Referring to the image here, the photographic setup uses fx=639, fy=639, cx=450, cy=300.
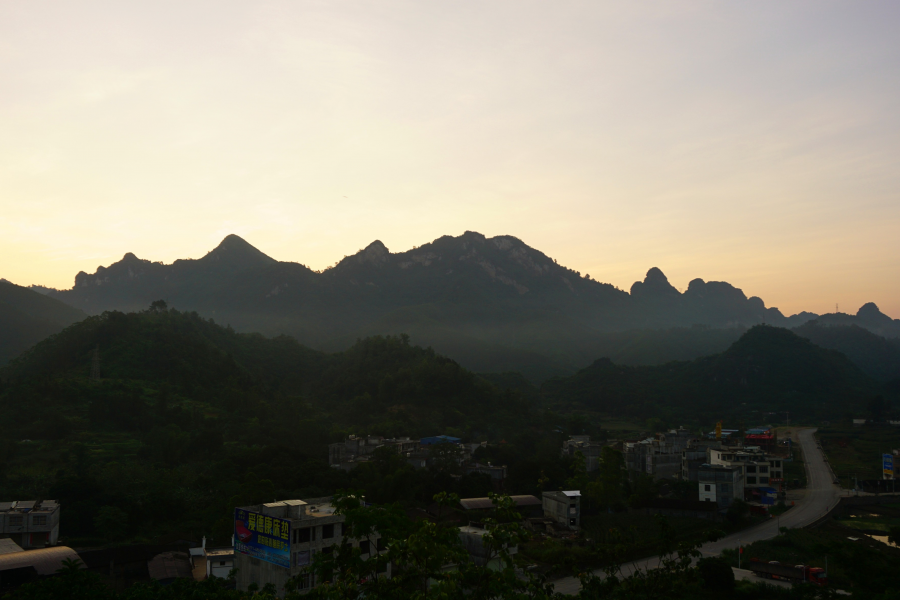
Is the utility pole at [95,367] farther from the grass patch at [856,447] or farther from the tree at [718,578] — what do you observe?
the grass patch at [856,447]

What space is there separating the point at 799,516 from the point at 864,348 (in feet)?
368

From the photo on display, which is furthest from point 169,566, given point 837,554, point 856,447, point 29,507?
point 856,447

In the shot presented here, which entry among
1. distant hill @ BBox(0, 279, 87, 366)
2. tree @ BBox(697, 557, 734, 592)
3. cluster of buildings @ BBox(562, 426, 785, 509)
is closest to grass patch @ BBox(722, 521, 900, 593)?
tree @ BBox(697, 557, 734, 592)

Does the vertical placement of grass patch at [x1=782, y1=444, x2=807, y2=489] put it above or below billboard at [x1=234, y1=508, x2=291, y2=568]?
below

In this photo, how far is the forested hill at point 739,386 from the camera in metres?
80.8

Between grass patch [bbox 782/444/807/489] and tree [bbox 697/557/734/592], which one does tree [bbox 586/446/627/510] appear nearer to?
tree [bbox 697/557/734/592]

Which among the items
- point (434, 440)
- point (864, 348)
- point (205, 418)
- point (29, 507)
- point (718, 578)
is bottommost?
point (718, 578)

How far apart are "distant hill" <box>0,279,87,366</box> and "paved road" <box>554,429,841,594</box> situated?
267ft

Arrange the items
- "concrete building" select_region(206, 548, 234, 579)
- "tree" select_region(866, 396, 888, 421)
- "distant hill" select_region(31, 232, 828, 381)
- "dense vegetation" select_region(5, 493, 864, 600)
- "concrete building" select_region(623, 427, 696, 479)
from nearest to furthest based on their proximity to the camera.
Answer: "dense vegetation" select_region(5, 493, 864, 600), "concrete building" select_region(206, 548, 234, 579), "concrete building" select_region(623, 427, 696, 479), "tree" select_region(866, 396, 888, 421), "distant hill" select_region(31, 232, 828, 381)

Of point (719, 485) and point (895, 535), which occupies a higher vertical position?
point (719, 485)

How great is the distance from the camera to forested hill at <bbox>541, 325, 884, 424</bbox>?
265ft

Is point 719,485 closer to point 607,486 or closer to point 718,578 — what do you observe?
point 607,486

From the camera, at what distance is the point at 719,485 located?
36.0 meters

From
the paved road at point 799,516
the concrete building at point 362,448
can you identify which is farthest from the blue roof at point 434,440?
the paved road at point 799,516
